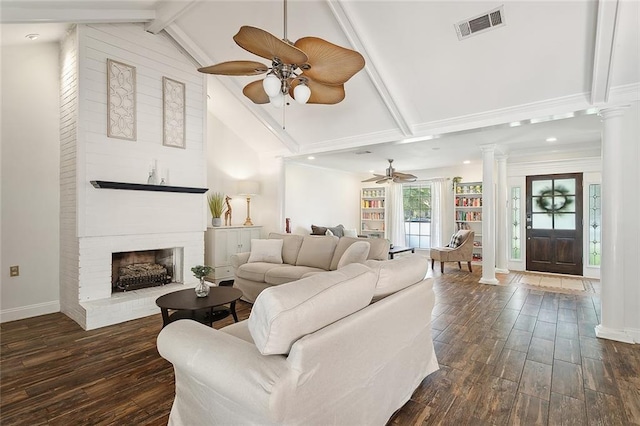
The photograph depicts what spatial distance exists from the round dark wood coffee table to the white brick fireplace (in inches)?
38.3

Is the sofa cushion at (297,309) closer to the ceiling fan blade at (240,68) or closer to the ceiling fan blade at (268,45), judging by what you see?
the ceiling fan blade at (268,45)

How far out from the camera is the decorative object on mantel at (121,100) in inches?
152

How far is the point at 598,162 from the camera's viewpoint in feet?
20.4

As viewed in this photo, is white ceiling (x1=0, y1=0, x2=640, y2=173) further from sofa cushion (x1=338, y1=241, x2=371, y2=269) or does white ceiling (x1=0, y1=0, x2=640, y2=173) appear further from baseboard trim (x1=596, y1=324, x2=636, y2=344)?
baseboard trim (x1=596, y1=324, x2=636, y2=344)

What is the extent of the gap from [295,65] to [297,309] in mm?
1673

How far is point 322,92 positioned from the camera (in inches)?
108

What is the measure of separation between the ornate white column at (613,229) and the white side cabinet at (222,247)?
519 centimetres

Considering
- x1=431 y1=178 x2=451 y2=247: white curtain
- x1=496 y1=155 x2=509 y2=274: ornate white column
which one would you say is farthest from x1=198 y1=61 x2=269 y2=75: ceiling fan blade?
x1=431 y1=178 x2=451 y2=247: white curtain

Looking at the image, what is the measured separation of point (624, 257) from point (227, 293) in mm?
4090

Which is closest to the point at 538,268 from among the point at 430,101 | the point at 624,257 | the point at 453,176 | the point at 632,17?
the point at 453,176

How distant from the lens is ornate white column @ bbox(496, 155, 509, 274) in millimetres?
6848

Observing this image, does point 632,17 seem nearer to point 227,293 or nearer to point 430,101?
point 430,101

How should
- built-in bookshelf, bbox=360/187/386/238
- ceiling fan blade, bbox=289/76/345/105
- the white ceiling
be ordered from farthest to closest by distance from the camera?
built-in bookshelf, bbox=360/187/386/238 → the white ceiling → ceiling fan blade, bbox=289/76/345/105

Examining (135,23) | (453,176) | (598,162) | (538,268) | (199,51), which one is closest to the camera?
(135,23)
